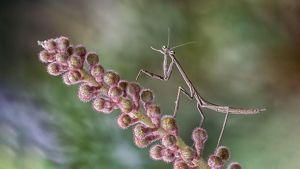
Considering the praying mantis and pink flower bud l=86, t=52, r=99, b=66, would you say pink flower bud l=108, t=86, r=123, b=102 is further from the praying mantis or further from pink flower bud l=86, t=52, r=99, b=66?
the praying mantis

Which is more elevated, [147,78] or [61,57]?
[147,78]

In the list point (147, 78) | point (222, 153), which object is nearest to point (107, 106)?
point (222, 153)

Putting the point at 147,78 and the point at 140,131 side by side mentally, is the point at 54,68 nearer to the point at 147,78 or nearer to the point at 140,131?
the point at 140,131

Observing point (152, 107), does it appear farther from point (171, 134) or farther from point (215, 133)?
point (215, 133)

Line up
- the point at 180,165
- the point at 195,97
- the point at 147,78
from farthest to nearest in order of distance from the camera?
the point at 147,78, the point at 195,97, the point at 180,165

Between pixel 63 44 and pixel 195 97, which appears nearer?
pixel 63 44

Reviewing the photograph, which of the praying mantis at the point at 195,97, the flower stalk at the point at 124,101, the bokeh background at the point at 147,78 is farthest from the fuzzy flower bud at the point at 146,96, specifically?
the bokeh background at the point at 147,78
